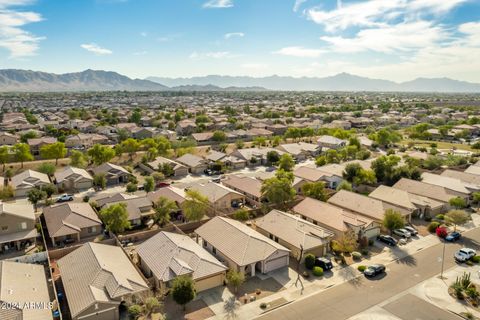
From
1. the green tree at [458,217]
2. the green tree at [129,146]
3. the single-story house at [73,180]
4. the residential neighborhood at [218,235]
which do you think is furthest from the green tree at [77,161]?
the green tree at [458,217]

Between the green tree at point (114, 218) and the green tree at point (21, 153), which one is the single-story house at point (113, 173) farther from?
the green tree at point (114, 218)

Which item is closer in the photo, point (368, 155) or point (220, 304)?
point (220, 304)

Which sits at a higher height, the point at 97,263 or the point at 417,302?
the point at 97,263

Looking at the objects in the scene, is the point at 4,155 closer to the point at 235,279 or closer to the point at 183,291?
the point at 183,291

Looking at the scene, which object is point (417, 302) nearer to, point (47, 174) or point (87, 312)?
point (87, 312)

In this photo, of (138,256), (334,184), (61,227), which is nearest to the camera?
(138,256)

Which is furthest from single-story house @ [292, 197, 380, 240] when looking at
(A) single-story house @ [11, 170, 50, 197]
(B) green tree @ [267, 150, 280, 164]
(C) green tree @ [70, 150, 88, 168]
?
(C) green tree @ [70, 150, 88, 168]

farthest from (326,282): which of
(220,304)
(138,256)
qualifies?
(138,256)

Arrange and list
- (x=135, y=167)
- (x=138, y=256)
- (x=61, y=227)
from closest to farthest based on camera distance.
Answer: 1. (x=138, y=256)
2. (x=61, y=227)
3. (x=135, y=167)
